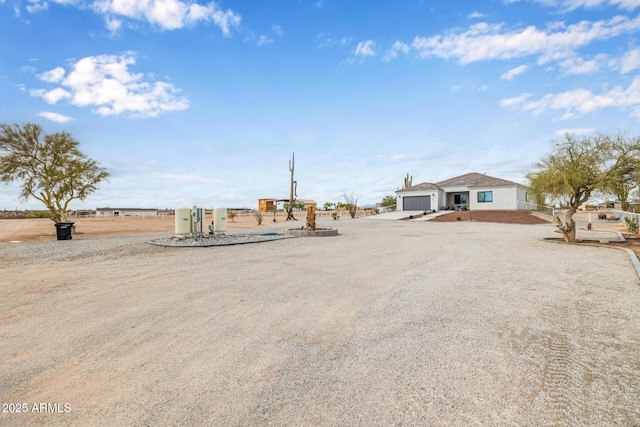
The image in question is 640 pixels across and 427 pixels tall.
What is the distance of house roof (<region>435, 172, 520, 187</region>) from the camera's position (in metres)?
38.7

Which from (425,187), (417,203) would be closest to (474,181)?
(425,187)

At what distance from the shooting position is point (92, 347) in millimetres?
3793

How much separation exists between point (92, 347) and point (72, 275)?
5271mm

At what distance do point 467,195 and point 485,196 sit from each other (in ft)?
13.8

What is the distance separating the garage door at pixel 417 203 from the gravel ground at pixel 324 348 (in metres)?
36.0

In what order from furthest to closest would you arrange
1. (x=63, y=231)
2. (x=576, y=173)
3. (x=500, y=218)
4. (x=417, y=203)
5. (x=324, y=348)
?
(x=417, y=203), (x=500, y=218), (x=63, y=231), (x=576, y=173), (x=324, y=348)

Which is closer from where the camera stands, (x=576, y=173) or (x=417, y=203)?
(x=576, y=173)

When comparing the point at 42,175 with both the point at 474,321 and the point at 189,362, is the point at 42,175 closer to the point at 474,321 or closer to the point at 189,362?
the point at 189,362

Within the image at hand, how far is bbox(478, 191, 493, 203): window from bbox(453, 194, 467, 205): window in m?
4.08

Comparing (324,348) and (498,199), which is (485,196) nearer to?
(498,199)

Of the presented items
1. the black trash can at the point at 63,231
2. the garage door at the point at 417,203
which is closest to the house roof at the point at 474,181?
the garage door at the point at 417,203

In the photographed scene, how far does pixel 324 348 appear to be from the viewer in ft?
12.0

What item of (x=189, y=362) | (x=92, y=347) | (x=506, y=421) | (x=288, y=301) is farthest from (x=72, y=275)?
(x=506, y=421)

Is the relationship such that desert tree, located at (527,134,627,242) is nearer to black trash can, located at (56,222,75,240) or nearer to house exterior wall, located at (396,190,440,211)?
black trash can, located at (56,222,75,240)
